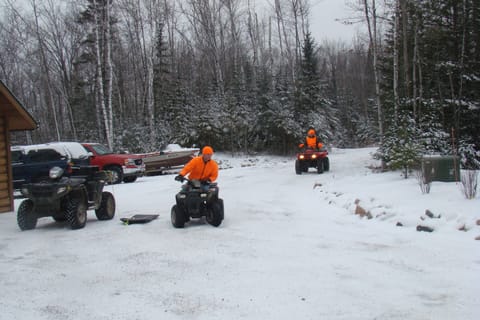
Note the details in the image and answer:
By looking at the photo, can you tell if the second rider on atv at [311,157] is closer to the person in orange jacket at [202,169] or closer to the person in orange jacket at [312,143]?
the person in orange jacket at [312,143]

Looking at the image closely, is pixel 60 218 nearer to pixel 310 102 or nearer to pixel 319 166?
pixel 319 166

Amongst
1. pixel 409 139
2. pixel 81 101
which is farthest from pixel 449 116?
pixel 81 101

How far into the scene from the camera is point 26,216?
9086 millimetres

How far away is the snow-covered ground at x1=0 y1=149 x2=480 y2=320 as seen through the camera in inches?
183

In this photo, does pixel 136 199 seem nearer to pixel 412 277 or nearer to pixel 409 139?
pixel 409 139

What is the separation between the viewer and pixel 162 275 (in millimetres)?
5809

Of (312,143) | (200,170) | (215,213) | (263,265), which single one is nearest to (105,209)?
(200,170)

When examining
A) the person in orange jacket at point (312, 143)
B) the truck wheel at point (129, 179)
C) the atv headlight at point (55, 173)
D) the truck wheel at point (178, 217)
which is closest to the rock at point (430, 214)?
the truck wheel at point (178, 217)

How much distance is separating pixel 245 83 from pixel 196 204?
95.1 feet

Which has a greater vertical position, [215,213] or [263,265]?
[215,213]

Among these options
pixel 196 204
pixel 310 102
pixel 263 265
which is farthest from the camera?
pixel 310 102

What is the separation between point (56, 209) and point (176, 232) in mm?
2410

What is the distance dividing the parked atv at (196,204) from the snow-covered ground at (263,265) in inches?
9.0

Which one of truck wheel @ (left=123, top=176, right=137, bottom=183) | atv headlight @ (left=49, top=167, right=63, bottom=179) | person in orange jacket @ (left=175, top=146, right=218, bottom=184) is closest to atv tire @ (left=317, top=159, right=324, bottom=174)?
truck wheel @ (left=123, top=176, right=137, bottom=183)
